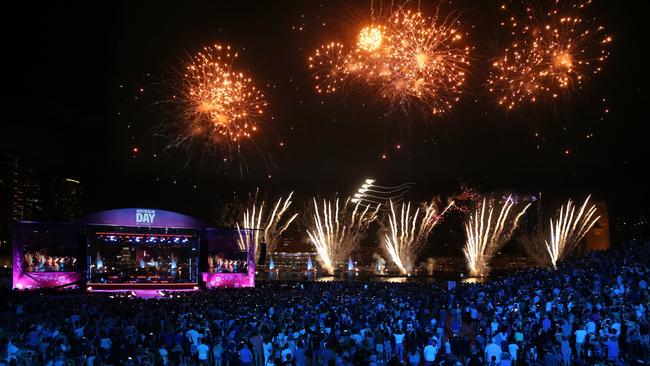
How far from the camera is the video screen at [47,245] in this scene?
30.0 meters

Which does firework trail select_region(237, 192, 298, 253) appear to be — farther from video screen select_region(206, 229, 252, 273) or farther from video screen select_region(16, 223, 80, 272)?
video screen select_region(16, 223, 80, 272)

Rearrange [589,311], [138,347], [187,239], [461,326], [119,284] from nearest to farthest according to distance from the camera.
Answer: [138,347] → [589,311] → [461,326] → [119,284] → [187,239]

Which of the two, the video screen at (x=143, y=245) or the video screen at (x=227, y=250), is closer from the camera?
the video screen at (x=143, y=245)

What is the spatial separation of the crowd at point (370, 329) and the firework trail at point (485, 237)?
75.6ft

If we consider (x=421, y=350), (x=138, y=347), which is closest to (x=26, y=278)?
(x=138, y=347)

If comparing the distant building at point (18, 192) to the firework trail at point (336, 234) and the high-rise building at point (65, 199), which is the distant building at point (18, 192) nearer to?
the high-rise building at point (65, 199)

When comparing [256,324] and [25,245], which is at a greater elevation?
[25,245]

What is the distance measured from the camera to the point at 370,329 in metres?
13.8

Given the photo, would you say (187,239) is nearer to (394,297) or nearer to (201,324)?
(394,297)

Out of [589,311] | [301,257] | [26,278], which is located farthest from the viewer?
[301,257]

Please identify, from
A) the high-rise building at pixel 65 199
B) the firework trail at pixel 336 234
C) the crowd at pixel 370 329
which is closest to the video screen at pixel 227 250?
the firework trail at pixel 336 234

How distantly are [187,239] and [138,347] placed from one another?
25153 mm

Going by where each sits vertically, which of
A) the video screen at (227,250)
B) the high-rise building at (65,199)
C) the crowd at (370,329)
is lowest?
the crowd at (370,329)

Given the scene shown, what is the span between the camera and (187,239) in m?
36.0
